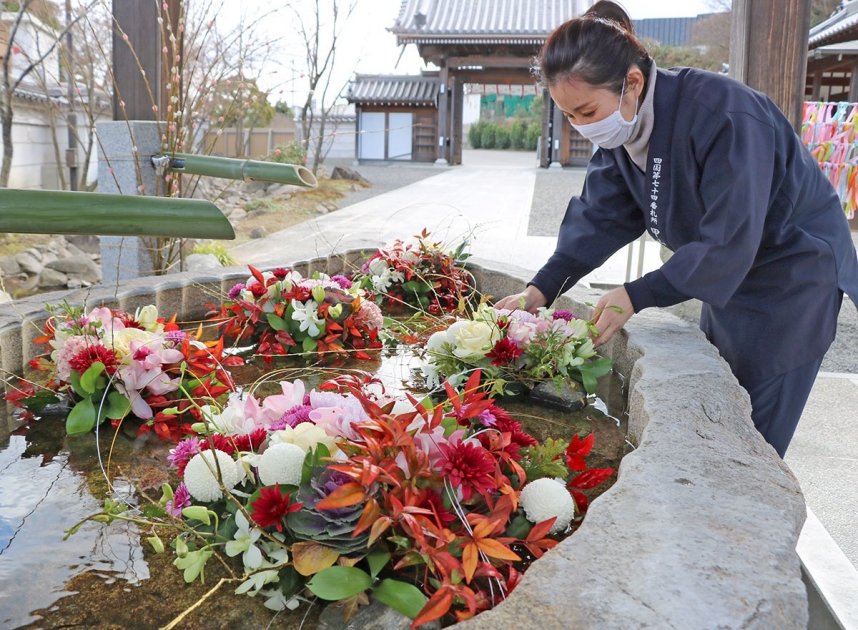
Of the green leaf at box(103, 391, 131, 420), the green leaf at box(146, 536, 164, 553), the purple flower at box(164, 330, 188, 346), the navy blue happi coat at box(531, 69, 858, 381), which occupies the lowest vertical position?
the green leaf at box(146, 536, 164, 553)

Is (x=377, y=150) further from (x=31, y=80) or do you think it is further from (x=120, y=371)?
(x=120, y=371)

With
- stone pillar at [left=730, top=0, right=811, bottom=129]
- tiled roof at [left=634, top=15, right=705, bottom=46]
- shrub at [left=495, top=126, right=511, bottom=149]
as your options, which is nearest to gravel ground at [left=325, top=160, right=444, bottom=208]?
stone pillar at [left=730, top=0, right=811, bottom=129]

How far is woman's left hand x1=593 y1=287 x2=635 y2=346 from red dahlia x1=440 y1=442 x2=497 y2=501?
2.57 feet

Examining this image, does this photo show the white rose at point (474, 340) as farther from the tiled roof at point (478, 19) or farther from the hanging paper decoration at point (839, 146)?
the tiled roof at point (478, 19)

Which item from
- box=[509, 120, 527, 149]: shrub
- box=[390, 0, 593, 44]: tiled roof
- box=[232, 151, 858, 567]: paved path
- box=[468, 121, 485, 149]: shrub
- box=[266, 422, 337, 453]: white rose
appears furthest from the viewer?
box=[468, 121, 485, 149]: shrub

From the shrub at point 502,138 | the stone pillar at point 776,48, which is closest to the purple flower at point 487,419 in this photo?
the stone pillar at point 776,48

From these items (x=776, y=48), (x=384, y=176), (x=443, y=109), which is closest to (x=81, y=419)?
(x=776, y=48)

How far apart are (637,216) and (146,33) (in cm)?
262

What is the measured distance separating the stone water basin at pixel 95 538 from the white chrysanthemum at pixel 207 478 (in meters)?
0.10

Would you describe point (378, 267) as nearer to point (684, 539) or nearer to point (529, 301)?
point (529, 301)

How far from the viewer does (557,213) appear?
34.5 ft

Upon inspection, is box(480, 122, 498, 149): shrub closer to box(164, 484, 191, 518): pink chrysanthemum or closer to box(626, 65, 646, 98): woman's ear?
box(626, 65, 646, 98): woman's ear

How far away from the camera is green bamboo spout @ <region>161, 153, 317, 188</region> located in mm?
1810

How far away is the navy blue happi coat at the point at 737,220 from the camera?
168cm
